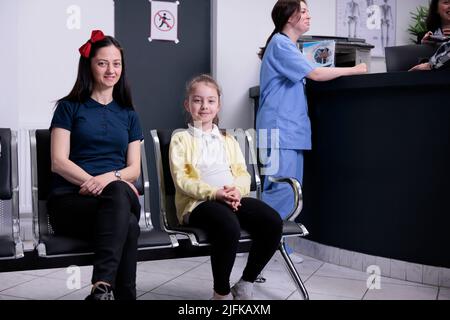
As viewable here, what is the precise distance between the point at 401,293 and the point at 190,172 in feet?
3.58

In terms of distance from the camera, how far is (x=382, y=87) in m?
2.53

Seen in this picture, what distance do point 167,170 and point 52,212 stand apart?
497mm

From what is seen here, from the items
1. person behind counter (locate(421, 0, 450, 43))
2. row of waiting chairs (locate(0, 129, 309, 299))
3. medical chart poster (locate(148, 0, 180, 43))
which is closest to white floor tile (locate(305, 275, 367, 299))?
row of waiting chairs (locate(0, 129, 309, 299))

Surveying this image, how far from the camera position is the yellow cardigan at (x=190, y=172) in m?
2.02

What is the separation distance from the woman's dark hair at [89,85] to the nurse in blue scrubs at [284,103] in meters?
0.94

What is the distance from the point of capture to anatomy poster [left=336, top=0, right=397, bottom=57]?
3.95 meters

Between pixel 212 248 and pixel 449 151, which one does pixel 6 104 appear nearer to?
pixel 212 248

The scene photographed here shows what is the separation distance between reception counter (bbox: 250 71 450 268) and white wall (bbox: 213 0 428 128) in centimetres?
81

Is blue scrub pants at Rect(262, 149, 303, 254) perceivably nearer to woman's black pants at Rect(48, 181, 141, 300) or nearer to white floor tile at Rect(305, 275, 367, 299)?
white floor tile at Rect(305, 275, 367, 299)

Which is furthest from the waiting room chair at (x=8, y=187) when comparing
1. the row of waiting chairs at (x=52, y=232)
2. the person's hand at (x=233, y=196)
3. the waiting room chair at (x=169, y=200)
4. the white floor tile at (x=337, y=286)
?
the white floor tile at (x=337, y=286)

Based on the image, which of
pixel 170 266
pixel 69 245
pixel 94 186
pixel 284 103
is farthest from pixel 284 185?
pixel 69 245

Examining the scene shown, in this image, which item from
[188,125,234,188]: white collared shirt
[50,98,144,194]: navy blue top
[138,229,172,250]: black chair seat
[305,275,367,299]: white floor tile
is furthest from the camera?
[305,275,367,299]: white floor tile

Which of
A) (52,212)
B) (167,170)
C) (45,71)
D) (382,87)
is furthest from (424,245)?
(45,71)

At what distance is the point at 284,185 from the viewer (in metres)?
2.82
